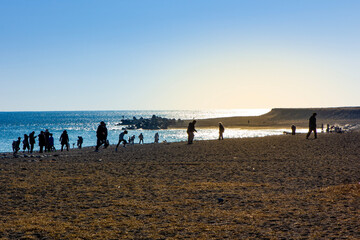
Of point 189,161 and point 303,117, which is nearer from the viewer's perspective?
point 189,161

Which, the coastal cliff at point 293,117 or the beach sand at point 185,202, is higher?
the coastal cliff at point 293,117

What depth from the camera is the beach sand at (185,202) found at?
6.86 metres

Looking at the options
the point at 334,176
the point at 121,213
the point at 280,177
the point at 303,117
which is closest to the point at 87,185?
the point at 121,213

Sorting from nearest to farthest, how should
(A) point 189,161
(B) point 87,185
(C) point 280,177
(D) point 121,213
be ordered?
(D) point 121,213
(B) point 87,185
(C) point 280,177
(A) point 189,161

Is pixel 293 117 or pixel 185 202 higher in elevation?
pixel 293 117

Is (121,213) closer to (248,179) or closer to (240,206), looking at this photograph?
(240,206)

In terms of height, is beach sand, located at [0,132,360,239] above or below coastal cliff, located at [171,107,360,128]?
below

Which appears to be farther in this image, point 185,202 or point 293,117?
point 293,117

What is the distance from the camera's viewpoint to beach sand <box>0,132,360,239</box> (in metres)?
6.86

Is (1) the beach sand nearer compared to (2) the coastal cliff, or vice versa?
(1) the beach sand

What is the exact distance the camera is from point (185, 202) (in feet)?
29.9

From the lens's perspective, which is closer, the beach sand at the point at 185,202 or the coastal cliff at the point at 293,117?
the beach sand at the point at 185,202

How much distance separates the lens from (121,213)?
322 inches

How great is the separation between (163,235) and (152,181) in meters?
5.50
